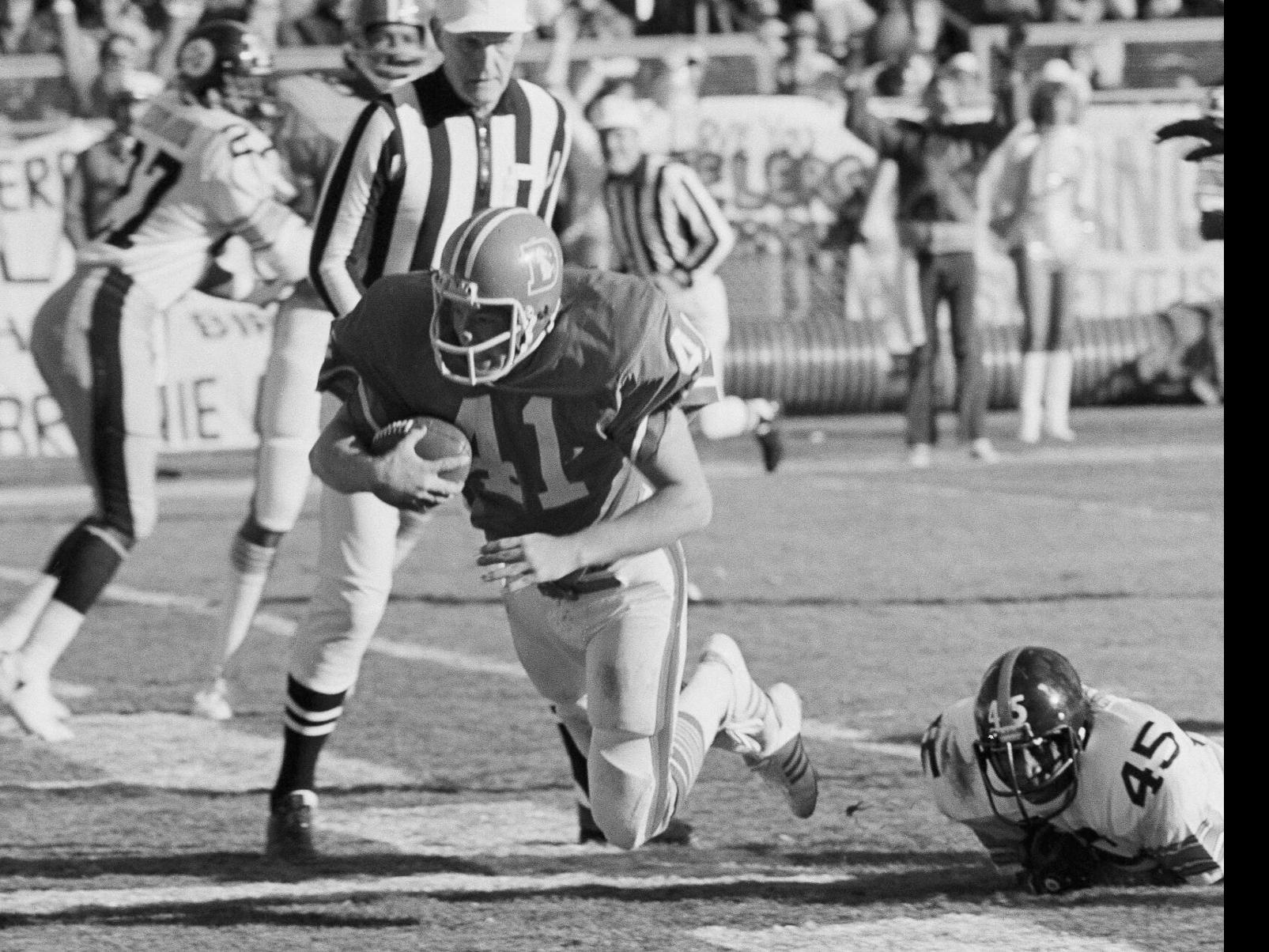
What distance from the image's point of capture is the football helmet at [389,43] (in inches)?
220

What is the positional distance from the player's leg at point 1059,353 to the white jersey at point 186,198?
753 cm

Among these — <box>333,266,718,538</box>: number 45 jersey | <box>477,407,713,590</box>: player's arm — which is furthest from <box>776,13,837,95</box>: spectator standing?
<box>477,407,713,590</box>: player's arm

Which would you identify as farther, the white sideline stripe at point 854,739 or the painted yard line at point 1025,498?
the painted yard line at point 1025,498

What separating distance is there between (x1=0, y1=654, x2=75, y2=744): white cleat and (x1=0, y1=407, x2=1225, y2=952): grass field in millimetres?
83

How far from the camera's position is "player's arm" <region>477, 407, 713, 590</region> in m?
3.82

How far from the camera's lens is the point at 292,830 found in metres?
4.76

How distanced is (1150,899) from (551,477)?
1363 millimetres

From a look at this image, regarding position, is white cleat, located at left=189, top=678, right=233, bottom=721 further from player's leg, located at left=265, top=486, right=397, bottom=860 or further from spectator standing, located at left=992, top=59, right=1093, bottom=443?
spectator standing, located at left=992, top=59, right=1093, bottom=443

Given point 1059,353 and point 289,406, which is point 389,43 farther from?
point 1059,353

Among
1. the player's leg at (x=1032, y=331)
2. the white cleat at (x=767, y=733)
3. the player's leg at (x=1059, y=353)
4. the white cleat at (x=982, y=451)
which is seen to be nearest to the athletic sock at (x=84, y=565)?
the white cleat at (x=767, y=733)

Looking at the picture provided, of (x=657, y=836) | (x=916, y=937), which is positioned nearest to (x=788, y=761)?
(x=657, y=836)

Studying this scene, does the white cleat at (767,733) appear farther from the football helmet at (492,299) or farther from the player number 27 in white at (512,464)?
the football helmet at (492,299)

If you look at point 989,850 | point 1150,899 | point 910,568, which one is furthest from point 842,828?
point 910,568

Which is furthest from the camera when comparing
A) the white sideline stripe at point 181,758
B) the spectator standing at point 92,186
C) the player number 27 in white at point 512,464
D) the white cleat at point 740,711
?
the spectator standing at point 92,186
